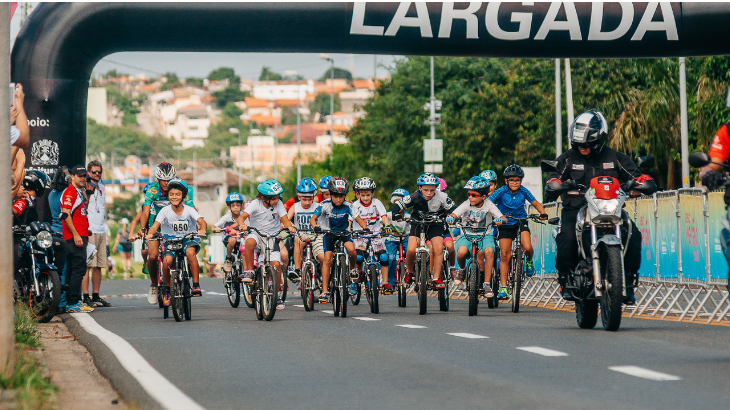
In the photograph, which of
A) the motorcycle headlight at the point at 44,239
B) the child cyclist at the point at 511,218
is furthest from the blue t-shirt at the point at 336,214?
the motorcycle headlight at the point at 44,239

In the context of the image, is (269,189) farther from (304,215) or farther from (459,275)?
(304,215)

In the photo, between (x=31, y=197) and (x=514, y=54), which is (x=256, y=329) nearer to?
(x=31, y=197)

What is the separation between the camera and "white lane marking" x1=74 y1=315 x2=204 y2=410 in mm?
6934

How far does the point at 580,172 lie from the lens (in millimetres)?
11414

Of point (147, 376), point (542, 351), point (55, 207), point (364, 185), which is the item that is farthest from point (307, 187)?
point (147, 376)

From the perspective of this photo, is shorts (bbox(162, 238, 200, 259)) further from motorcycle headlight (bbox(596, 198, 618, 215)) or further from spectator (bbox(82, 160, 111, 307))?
motorcycle headlight (bbox(596, 198, 618, 215))

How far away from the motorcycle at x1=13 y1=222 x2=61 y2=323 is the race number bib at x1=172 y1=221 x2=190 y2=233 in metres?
1.42

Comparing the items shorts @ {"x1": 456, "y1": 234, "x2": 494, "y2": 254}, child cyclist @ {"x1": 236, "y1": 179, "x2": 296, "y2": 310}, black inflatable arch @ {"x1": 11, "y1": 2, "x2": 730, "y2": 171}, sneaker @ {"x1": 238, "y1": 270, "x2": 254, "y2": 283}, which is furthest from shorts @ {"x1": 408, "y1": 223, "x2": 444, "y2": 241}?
black inflatable arch @ {"x1": 11, "y1": 2, "x2": 730, "y2": 171}

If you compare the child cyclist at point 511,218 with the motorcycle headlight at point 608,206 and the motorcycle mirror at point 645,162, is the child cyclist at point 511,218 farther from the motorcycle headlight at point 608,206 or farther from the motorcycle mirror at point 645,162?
the motorcycle headlight at point 608,206

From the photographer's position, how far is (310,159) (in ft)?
330

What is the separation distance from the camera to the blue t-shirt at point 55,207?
51.8 feet

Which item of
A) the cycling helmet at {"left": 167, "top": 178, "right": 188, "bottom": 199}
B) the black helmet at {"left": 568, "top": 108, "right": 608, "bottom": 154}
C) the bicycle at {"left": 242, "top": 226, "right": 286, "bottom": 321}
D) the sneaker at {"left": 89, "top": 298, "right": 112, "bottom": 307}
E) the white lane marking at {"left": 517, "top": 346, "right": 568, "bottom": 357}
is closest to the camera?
the white lane marking at {"left": 517, "top": 346, "right": 568, "bottom": 357}

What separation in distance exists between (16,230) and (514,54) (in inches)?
273

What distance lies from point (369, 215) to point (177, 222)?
2991mm
